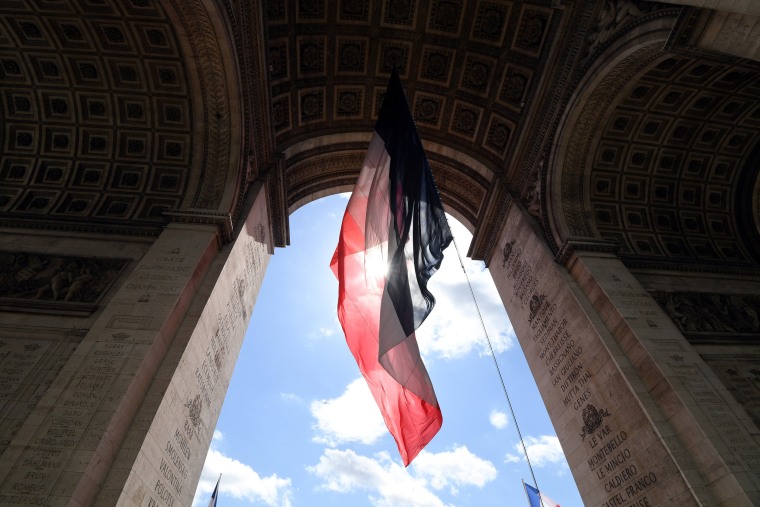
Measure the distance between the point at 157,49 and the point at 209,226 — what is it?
Answer: 494cm

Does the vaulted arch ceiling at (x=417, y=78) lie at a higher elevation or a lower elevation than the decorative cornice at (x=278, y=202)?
higher

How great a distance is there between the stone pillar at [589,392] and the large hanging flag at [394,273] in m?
4.38

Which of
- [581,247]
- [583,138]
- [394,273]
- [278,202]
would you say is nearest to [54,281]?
[278,202]

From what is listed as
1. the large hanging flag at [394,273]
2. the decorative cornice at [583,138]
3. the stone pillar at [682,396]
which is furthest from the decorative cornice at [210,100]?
the stone pillar at [682,396]

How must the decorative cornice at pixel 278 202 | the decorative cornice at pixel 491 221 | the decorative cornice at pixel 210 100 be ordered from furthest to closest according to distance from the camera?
the decorative cornice at pixel 491 221 → the decorative cornice at pixel 278 202 → the decorative cornice at pixel 210 100

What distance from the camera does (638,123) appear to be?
12562mm

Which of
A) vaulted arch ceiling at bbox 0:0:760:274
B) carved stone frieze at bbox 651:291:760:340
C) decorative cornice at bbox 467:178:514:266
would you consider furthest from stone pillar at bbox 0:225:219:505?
carved stone frieze at bbox 651:291:760:340

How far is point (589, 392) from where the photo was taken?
30.7 ft

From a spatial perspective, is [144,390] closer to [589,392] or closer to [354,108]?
[589,392]

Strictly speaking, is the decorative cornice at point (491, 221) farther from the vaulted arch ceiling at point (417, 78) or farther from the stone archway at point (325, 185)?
the vaulted arch ceiling at point (417, 78)

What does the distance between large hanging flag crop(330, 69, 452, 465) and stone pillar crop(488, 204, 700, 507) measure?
4.38 metres

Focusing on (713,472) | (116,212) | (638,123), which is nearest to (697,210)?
(638,123)

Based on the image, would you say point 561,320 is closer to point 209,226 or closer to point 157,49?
point 209,226

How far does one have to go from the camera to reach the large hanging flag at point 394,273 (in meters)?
6.24
